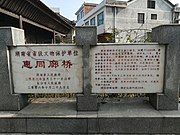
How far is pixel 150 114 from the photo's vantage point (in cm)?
398

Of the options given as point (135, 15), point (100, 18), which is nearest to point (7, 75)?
point (100, 18)

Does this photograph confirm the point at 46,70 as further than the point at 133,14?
No

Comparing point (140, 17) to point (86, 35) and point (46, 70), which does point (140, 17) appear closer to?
point (86, 35)

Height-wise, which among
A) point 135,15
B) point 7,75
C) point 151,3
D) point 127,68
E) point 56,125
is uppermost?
point 151,3

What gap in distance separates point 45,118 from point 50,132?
0.32 m

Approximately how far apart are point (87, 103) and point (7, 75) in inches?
71.1

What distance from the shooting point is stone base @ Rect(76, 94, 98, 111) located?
4.21m

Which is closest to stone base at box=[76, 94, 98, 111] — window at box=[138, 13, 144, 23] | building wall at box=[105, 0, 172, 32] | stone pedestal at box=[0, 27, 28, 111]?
stone pedestal at box=[0, 27, 28, 111]

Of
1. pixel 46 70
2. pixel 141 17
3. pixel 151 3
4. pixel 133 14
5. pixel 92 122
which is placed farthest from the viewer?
pixel 151 3

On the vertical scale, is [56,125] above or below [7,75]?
below

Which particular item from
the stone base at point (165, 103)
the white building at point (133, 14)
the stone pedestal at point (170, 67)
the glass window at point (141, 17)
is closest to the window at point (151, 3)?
the white building at point (133, 14)

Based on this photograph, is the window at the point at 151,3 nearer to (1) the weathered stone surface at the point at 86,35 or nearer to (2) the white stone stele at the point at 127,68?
(2) the white stone stele at the point at 127,68

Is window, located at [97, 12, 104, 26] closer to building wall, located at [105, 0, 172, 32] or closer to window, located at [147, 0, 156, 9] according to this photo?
building wall, located at [105, 0, 172, 32]

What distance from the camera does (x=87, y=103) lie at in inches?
166
